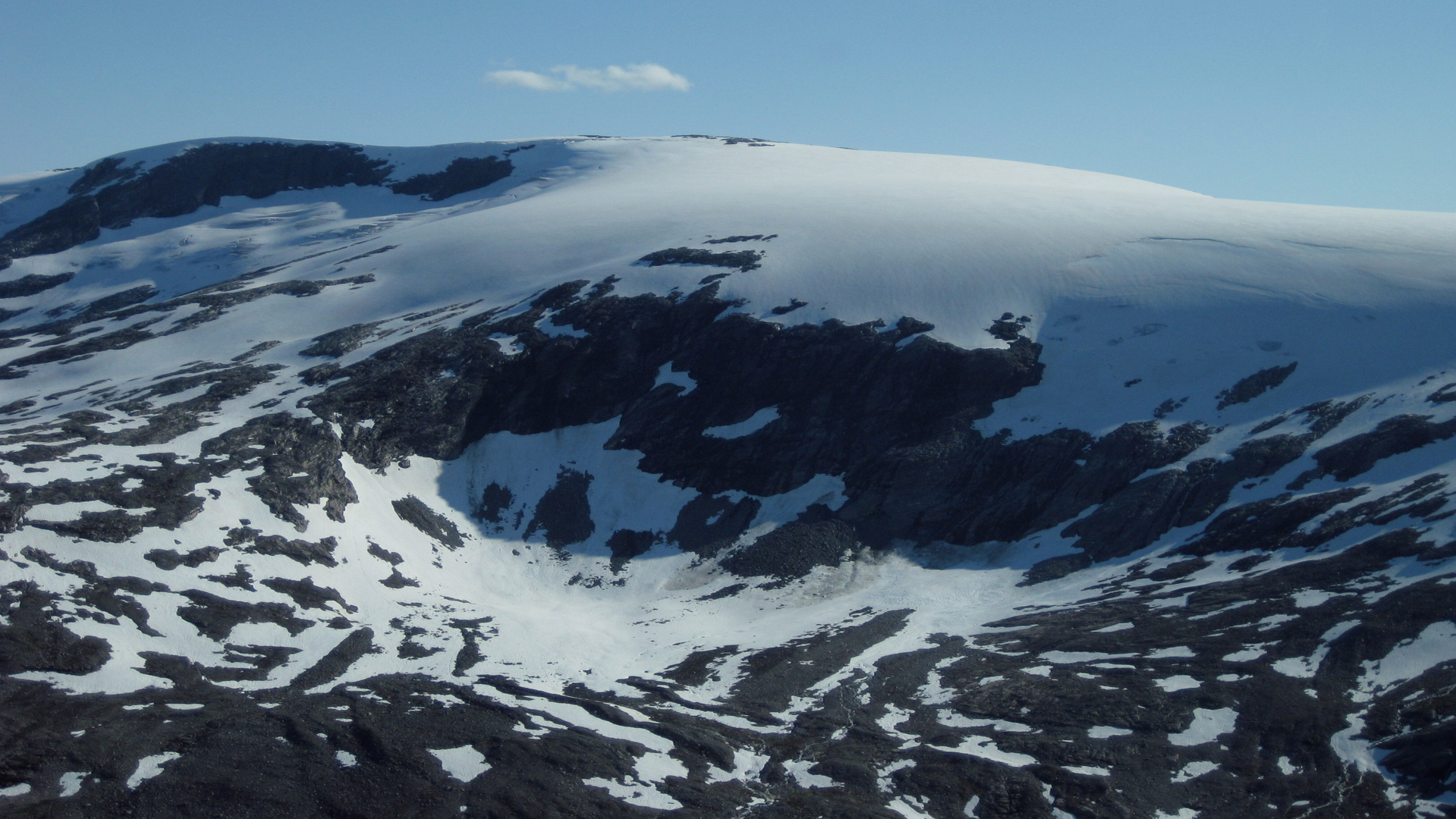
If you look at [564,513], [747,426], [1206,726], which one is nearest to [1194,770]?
[1206,726]

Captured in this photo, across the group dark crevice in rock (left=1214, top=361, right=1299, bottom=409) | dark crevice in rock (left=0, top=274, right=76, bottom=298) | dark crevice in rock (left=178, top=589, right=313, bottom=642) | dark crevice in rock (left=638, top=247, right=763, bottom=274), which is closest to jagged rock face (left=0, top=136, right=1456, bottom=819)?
dark crevice in rock (left=178, top=589, right=313, bottom=642)

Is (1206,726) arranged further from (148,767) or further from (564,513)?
(564,513)

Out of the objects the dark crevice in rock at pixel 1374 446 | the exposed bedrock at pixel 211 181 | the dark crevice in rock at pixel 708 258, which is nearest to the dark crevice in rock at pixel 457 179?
the exposed bedrock at pixel 211 181

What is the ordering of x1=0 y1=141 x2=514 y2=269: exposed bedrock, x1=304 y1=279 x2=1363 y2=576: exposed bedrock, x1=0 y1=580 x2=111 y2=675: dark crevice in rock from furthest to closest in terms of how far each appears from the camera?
x1=0 y1=141 x2=514 y2=269: exposed bedrock
x1=304 y1=279 x2=1363 y2=576: exposed bedrock
x1=0 y1=580 x2=111 y2=675: dark crevice in rock

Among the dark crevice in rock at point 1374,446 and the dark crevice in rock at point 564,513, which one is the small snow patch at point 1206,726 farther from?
the dark crevice in rock at point 564,513

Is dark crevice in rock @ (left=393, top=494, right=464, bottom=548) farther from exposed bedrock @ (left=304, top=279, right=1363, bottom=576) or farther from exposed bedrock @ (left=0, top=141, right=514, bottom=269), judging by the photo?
exposed bedrock @ (left=0, top=141, right=514, bottom=269)

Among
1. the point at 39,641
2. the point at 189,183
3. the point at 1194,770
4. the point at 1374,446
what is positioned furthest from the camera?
the point at 189,183

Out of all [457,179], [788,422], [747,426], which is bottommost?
[747,426]

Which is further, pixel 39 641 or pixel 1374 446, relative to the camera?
pixel 1374 446

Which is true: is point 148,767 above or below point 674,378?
below

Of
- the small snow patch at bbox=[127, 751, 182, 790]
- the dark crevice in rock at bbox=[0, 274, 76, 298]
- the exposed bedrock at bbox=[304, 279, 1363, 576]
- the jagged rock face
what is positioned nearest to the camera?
the small snow patch at bbox=[127, 751, 182, 790]
